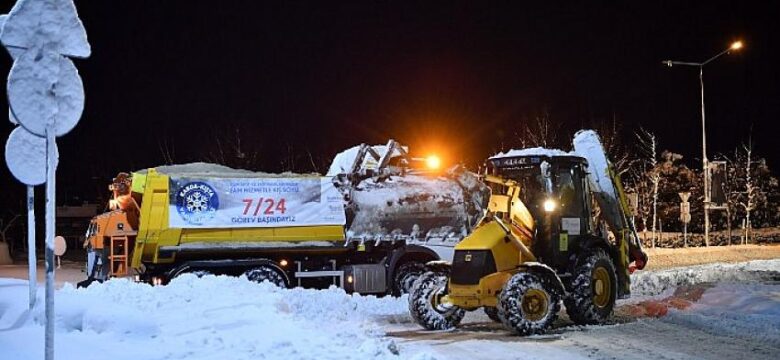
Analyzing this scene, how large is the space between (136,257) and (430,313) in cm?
652

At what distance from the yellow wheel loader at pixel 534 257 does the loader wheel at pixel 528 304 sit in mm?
15

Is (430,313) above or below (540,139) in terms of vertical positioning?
below

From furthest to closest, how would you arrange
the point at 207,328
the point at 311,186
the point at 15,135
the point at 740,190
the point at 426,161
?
1. the point at 740,190
2. the point at 426,161
3. the point at 311,186
4. the point at 207,328
5. the point at 15,135

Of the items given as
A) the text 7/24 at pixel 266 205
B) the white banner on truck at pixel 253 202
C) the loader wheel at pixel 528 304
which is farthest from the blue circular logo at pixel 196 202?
the loader wheel at pixel 528 304

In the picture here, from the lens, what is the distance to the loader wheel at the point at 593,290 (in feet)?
41.6

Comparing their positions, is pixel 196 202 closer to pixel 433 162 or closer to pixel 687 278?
pixel 433 162

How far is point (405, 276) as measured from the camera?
17359 millimetres

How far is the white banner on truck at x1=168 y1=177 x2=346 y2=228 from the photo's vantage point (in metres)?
16.2

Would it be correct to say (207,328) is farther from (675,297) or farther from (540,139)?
(540,139)

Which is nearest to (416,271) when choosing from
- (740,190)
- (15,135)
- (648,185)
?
(15,135)

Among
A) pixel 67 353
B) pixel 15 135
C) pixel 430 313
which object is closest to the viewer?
pixel 67 353

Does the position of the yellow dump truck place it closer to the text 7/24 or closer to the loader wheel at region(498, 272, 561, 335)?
the text 7/24

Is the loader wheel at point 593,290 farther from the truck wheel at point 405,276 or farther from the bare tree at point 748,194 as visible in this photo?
the bare tree at point 748,194

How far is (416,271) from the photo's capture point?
17500 millimetres
